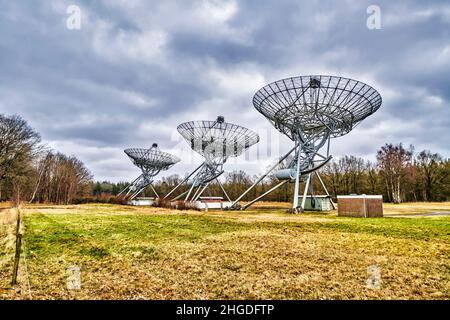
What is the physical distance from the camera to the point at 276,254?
320 inches

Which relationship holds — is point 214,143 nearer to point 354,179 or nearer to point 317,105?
point 317,105

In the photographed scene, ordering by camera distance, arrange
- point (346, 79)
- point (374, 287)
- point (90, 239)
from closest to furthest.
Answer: point (374, 287) → point (90, 239) → point (346, 79)

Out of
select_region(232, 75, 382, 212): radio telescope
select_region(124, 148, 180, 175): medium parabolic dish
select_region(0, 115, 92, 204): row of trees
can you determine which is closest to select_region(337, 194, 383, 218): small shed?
select_region(232, 75, 382, 212): radio telescope

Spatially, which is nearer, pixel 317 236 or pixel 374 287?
pixel 374 287

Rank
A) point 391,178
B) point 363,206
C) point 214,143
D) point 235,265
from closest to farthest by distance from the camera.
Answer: point 235,265, point 363,206, point 214,143, point 391,178

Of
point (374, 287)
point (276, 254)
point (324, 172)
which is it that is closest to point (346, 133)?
point (276, 254)

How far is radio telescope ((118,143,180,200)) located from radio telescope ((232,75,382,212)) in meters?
28.0

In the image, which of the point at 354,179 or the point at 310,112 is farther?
the point at 354,179

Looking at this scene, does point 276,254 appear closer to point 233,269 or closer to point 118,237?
point 233,269

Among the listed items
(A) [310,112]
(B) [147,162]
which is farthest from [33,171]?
(A) [310,112]

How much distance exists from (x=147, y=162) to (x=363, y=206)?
39270 mm

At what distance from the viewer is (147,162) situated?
5009 centimetres

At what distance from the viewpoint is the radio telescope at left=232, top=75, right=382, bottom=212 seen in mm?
22812
